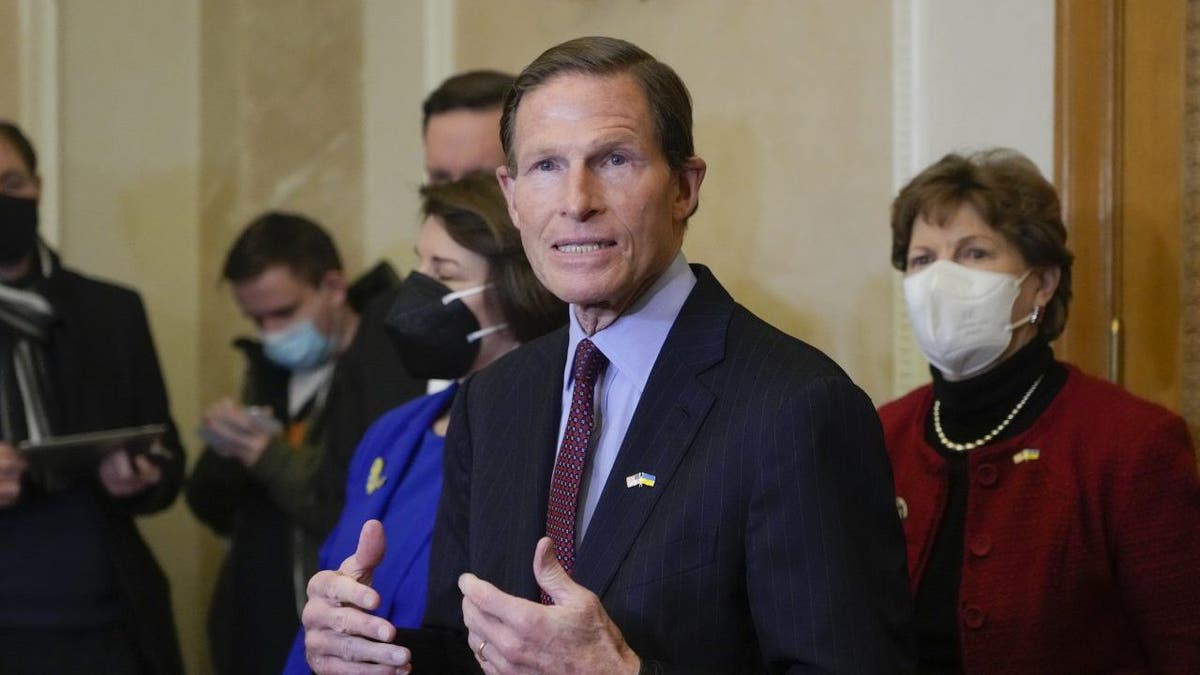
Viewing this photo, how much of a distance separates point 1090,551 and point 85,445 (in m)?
2.30

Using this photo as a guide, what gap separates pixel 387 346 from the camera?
144 inches

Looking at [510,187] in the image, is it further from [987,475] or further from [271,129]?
[271,129]

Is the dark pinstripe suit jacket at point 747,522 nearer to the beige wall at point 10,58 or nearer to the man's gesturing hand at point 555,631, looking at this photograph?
the man's gesturing hand at point 555,631

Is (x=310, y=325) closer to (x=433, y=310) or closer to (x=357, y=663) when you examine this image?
(x=433, y=310)

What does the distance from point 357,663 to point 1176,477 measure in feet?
4.95

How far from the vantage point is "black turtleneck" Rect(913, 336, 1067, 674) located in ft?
8.94

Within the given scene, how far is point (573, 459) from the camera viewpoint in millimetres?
1974

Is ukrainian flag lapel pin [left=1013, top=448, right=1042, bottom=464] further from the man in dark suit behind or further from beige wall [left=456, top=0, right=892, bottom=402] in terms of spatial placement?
the man in dark suit behind

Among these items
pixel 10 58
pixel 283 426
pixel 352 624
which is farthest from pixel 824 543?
pixel 10 58

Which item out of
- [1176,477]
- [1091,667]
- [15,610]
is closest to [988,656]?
[1091,667]

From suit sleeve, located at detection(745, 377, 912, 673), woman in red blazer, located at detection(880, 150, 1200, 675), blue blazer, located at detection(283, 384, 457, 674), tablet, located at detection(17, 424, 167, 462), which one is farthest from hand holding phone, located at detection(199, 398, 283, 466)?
suit sleeve, located at detection(745, 377, 912, 673)

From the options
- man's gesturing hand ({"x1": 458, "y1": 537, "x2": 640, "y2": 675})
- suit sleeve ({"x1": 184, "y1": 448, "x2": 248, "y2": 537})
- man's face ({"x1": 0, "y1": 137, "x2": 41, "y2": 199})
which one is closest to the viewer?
man's gesturing hand ({"x1": 458, "y1": 537, "x2": 640, "y2": 675})

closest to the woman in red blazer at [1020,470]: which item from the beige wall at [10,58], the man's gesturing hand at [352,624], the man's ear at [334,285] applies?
the man's gesturing hand at [352,624]

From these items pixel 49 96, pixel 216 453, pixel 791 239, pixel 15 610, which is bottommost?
pixel 15 610
